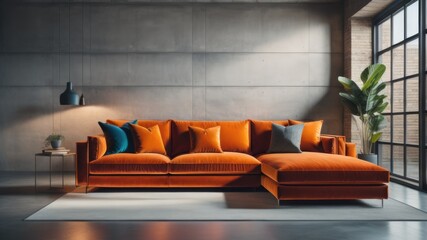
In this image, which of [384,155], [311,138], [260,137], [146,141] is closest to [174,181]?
[146,141]

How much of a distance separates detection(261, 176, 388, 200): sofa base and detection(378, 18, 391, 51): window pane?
303cm

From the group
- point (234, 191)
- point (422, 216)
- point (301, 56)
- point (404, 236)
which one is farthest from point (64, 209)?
point (301, 56)

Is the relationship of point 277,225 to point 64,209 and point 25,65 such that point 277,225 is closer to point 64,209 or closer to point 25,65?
point 64,209

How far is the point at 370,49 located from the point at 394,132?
1518 millimetres

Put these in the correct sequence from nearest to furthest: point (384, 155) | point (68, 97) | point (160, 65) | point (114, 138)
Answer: point (114, 138) → point (68, 97) → point (384, 155) → point (160, 65)

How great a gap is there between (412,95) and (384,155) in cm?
126

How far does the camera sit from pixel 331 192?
14.3 feet

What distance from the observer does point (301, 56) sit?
277 inches

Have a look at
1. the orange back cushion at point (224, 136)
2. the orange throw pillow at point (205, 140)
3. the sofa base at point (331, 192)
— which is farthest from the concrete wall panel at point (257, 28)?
the sofa base at point (331, 192)

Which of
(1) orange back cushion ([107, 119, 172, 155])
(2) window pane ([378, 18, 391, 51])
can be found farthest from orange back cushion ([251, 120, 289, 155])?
(2) window pane ([378, 18, 391, 51])

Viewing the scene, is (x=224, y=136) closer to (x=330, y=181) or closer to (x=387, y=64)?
(x=330, y=181)

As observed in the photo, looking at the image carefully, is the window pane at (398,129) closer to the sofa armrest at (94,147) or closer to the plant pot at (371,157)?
the plant pot at (371,157)

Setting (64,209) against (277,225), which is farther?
(64,209)

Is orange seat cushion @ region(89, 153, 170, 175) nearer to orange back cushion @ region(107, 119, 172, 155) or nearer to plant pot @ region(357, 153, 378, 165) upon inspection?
orange back cushion @ region(107, 119, 172, 155)
